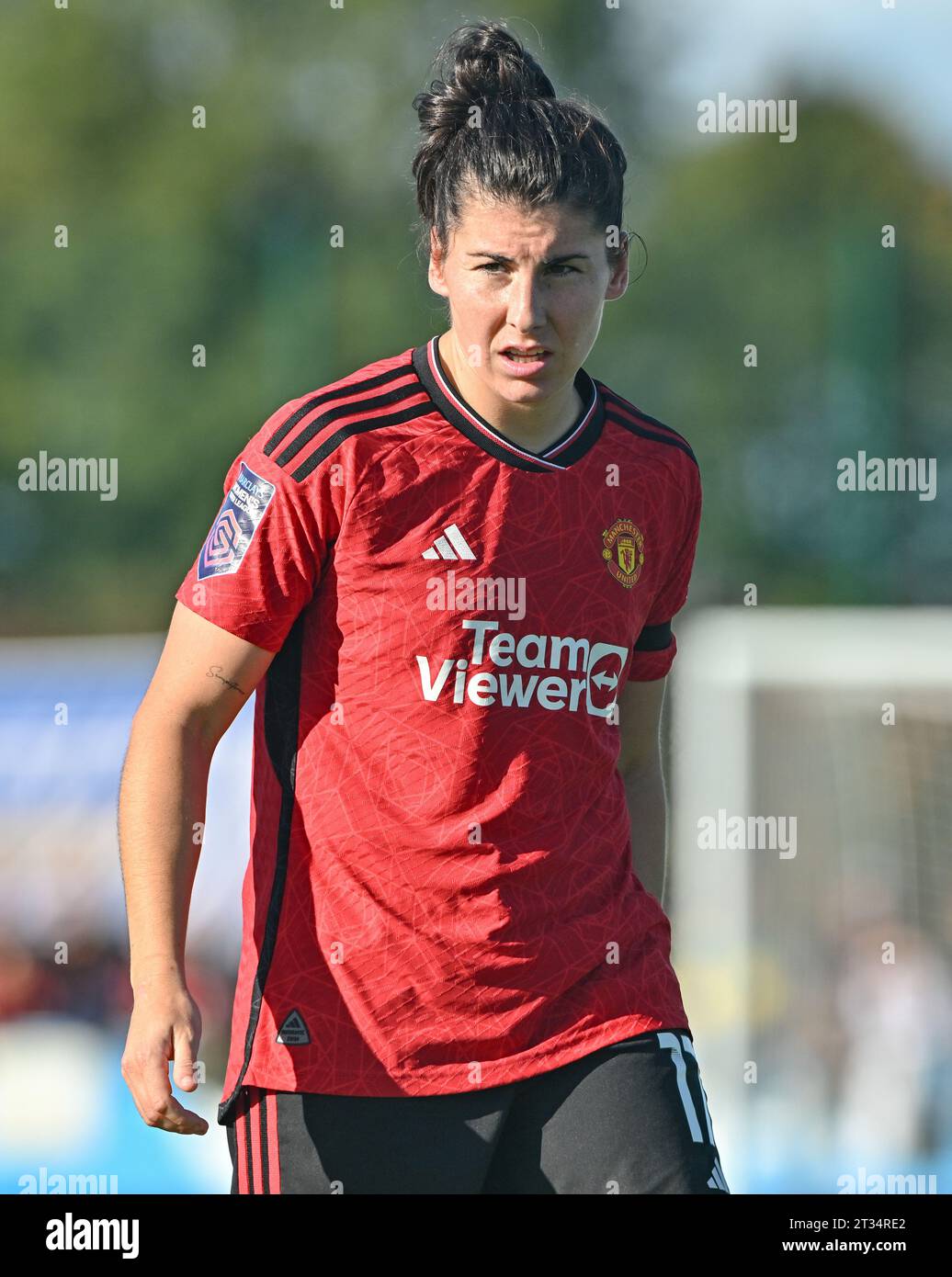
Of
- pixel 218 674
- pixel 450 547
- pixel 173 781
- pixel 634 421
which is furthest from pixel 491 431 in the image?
pixel 173 781

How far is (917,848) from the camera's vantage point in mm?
6387

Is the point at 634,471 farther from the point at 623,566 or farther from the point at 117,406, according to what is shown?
the point at 117,406

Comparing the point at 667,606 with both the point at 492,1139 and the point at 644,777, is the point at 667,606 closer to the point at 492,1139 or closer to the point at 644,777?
the point at 644,777

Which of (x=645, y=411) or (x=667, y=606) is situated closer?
(x=667, y=606)

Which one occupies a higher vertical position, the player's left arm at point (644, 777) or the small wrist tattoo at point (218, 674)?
the small wrist tattoo at point (218, 674)

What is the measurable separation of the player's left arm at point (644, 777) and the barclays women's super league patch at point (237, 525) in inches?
31.5

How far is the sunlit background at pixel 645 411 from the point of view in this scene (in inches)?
239

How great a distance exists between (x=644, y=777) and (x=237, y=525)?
0.91m

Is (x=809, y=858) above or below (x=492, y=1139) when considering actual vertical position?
above

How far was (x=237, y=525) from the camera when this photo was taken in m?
2.37

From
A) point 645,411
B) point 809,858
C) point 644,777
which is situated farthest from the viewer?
point 645,411

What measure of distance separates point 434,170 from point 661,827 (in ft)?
3.79

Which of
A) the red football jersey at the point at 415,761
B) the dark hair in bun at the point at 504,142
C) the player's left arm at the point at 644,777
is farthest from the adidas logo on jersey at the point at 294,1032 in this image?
the dark hair in bun at the point at 504,142

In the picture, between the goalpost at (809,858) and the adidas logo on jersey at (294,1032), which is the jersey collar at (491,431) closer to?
the adidas logo on jersey at (294,1032)
